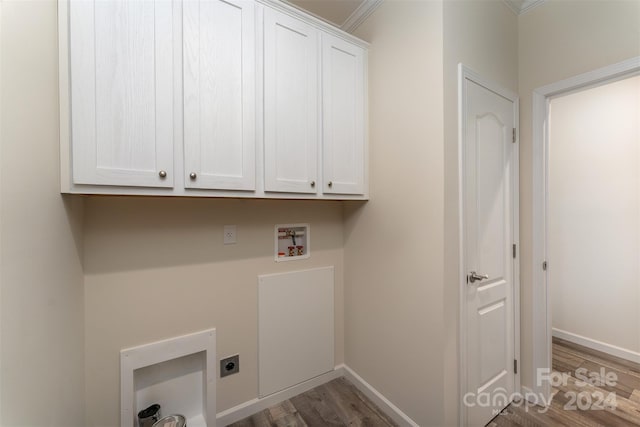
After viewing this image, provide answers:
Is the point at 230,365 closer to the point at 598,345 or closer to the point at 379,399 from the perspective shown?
the point at 379,399

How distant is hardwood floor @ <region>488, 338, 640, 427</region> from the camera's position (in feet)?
5.37

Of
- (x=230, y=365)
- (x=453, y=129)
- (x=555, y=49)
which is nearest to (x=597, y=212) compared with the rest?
(x=555, y=49)

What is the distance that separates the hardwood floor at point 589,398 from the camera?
1.64 m

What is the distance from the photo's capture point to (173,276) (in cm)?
146

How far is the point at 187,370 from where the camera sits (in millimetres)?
1548

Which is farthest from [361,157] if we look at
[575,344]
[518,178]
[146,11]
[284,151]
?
[575,344]

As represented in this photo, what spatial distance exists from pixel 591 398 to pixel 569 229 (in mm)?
1522

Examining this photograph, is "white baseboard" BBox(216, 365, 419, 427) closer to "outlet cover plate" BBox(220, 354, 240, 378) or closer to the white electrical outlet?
"outlet cover plate" BBox(220, 354, 240, 378)

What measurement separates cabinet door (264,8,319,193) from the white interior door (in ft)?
2.82

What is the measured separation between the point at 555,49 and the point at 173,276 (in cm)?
268

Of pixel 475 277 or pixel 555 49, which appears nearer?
pixel 475 277

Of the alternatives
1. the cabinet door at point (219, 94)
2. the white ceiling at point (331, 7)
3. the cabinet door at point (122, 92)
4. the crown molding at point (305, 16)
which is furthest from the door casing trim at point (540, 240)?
the cabinet door at point (122, 92)

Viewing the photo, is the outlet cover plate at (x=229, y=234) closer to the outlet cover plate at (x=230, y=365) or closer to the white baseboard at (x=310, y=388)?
the outlet cover plate at (x=230, y=365)

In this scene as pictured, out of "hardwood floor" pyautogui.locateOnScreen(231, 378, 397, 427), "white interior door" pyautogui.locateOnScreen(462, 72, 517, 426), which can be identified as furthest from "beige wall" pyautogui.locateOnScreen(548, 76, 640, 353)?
"hardwood floor" pyautogui.locateOnScreen(231, 378, 397, 427)
